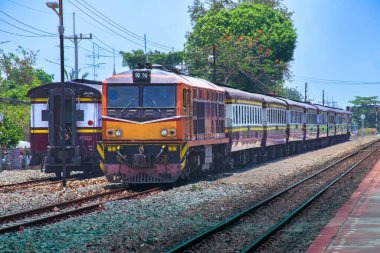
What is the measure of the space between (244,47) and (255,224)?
193ft

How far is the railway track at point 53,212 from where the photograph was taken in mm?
15672

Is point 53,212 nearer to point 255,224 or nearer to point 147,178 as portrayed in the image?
point 255,224

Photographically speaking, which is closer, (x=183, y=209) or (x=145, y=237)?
(x=145, y=237)

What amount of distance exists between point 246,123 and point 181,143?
11967 millimetres

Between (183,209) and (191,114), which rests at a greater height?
(191,114)

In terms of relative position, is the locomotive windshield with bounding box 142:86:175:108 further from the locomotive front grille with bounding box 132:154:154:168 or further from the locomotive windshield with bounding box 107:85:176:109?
the locomotive front grille with bounding box 132:154:154:168

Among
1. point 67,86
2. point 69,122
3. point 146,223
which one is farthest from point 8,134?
point 146,223

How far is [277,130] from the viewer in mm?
43375

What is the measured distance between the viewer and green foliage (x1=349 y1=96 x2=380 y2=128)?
17812 cm

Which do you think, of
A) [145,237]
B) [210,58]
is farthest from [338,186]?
[210,58]

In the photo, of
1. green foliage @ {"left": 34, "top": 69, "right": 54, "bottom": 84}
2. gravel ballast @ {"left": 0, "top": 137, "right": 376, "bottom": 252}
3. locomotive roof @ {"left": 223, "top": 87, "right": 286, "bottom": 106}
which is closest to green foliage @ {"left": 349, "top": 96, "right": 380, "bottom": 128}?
green foliage @ {"left": 34, "top": 69, "right": 54, "bottom": 84}

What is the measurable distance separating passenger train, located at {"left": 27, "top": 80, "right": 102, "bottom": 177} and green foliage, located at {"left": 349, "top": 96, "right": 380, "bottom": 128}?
152971 mm

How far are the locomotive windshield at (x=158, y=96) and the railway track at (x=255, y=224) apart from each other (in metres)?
4.14

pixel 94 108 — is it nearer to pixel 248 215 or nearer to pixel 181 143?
pixel 181 143
